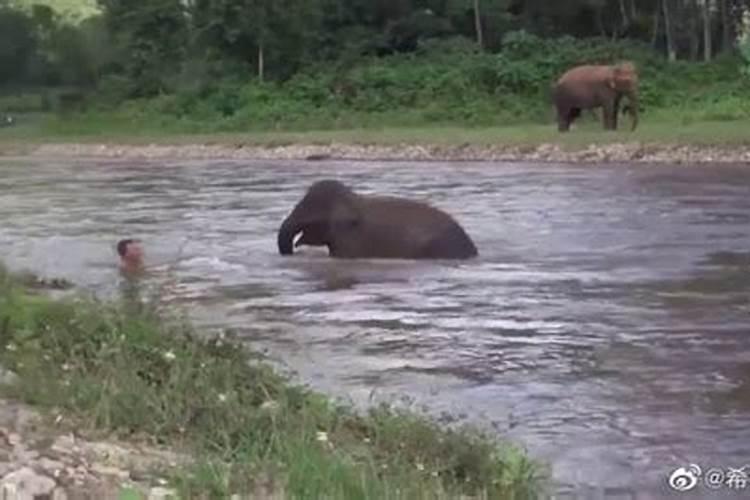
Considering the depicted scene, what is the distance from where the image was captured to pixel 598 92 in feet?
136

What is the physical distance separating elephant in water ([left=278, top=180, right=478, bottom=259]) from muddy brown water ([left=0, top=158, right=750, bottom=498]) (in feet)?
0.83

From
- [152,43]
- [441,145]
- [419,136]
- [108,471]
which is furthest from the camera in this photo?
[152,43]

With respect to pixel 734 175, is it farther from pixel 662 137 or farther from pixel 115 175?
pixel 115 175

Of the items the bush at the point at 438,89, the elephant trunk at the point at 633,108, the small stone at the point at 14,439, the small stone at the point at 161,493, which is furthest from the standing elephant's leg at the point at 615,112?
the small stone at the point at 161,493

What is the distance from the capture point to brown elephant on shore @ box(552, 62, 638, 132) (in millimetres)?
41062

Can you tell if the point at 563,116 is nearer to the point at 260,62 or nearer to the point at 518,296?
the point at 260,62

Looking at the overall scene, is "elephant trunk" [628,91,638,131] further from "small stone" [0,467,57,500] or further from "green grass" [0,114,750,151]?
"small stone" [0,467,57,500]

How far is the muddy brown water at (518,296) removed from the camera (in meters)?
10.2

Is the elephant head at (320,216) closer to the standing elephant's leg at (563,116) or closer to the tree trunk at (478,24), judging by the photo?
the standing elephant's leg at (563,116)

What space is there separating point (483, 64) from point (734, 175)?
2000 cm

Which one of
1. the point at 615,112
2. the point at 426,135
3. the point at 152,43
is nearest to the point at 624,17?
the point at 152,43

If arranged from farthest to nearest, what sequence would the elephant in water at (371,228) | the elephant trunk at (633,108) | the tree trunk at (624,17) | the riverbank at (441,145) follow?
the tree trunk at (624,17) < the elephant trunk at (633,108) < the riverbank at (441,145) < the elephant in water at (371,228)

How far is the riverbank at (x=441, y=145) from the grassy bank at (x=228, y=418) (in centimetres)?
2547

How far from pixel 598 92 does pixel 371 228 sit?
22.8 metres
